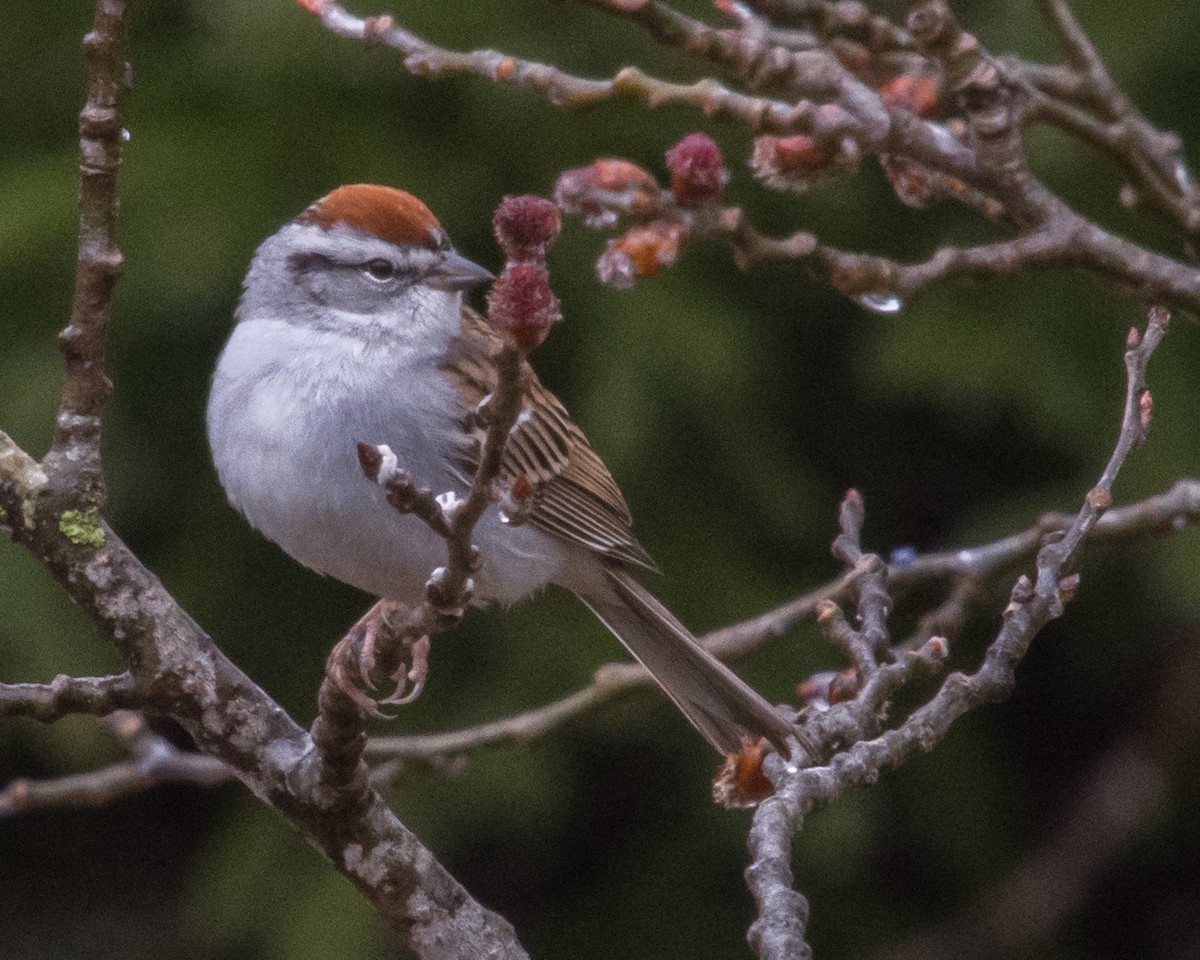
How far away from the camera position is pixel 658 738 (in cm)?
407

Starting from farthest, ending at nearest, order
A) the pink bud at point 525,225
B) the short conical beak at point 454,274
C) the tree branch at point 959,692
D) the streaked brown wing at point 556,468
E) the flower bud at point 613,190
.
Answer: the streaked brown wing at point 556,468, the short conical beak at point 454,274, the flower bud at point 613,190, the tree branch at point 959,692, the pink bud at point 525,225

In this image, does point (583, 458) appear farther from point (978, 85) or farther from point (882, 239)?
point (978, 85)

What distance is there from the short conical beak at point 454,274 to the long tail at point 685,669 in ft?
2.16

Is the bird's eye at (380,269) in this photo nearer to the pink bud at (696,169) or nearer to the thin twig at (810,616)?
the thin twig at (810,616)

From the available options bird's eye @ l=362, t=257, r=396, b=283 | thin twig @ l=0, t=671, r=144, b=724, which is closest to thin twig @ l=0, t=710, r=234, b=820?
thin twig @ l=0, t=671, r=144, b=724

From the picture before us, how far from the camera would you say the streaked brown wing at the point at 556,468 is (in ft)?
10.3

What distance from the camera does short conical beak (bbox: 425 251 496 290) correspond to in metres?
3.02

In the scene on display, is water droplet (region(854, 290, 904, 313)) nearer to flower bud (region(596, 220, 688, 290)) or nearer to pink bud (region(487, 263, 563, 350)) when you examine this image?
flower bud (region(596, 220, 688, 290))

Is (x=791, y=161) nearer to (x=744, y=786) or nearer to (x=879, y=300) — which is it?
(x=879, y=300)

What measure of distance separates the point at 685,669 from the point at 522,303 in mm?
1768

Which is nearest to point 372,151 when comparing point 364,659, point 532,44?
point 532,44

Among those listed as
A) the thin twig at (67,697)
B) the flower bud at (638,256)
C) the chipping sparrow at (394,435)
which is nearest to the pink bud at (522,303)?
the flower bud at (638,256)

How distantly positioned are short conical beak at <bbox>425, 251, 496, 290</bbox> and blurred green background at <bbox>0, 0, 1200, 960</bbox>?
59 centimetres

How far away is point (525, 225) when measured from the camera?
135 cm
